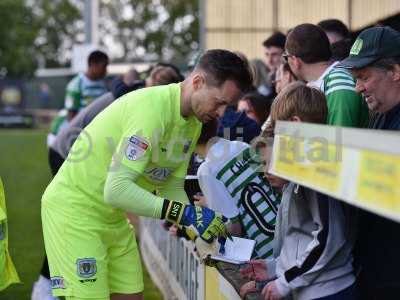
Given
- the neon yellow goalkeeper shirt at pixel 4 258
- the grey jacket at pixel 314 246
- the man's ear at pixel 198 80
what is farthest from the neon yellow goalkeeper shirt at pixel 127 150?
the grey jacket at pixel 314 246

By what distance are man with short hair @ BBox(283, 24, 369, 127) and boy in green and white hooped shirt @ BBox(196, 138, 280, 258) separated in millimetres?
553

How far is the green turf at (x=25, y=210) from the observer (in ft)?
21.8

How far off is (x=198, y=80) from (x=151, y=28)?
168ft

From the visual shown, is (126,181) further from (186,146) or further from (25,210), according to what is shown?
(25,210)

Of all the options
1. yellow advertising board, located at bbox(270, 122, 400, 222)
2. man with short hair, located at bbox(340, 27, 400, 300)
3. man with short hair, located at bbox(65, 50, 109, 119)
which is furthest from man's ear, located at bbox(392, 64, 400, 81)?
man with short hair, located at bbox(65, 50, 109, 119)

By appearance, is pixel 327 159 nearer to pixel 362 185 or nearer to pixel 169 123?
pixel 362 185

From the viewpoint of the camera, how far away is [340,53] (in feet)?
15.9

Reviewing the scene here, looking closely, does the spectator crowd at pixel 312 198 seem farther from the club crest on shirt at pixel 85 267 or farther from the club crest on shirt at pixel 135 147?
the club crest on shirt at pixel 135 147

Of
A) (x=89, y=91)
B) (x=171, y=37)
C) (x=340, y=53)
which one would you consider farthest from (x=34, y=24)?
(x=340, y=53)

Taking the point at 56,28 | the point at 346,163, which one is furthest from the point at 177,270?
the point at 56,28

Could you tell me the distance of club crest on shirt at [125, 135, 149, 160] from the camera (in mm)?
3205

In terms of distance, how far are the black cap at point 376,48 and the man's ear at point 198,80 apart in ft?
2.11

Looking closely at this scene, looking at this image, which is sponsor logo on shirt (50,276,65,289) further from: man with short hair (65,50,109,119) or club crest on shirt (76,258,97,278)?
man with short hair (65,50,109,119)

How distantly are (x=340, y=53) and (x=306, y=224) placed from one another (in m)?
2.24
